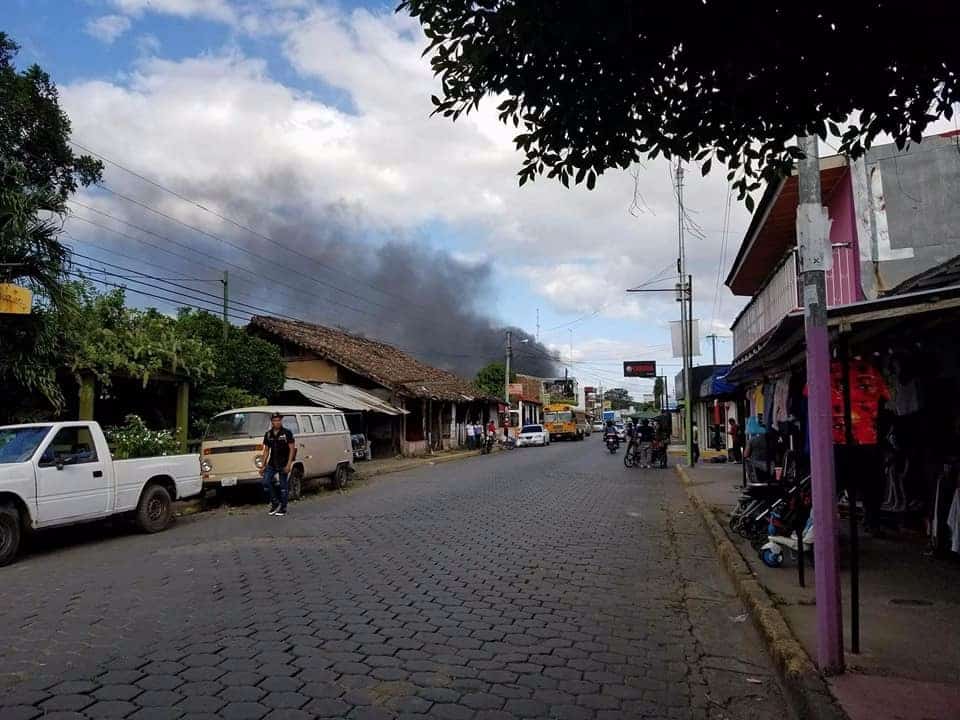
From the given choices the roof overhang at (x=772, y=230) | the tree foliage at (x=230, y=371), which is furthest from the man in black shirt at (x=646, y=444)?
the tree foliage at (x=230, y=371)

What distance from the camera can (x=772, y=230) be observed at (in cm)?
1697

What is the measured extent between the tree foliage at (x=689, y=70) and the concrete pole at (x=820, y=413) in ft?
2.63

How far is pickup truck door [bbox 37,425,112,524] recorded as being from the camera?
31.7ft

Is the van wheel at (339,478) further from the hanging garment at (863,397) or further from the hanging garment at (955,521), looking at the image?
the hanging garment at (955,521)

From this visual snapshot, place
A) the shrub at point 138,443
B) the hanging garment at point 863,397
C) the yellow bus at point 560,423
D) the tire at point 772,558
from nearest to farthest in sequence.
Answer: the hanging garment at point 863,397 < the tire at point 772,558 < the shrub at point 138,443 < the yellow bus at point 560,423

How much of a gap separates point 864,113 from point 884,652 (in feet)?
11.8

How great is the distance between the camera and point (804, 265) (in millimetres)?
5402

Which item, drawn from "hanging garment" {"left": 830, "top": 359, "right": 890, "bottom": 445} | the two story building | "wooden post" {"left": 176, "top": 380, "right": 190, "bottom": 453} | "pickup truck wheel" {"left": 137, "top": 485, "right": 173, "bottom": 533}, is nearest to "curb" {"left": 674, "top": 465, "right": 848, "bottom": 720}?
the two story building

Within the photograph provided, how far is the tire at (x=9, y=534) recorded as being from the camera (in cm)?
904

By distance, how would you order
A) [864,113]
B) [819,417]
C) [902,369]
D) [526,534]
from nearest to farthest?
[864,113] → [819,417] → [902,369] → [526,534]

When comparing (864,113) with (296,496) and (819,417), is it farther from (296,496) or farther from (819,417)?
(296,496)

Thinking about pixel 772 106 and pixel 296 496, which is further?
pixel 296 496

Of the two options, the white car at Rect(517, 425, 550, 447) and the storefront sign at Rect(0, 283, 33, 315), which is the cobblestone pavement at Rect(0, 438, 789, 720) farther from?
the white car at Rect(517, 425, 550, 447)

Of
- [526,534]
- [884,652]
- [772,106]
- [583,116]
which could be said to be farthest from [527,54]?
[526,534]
